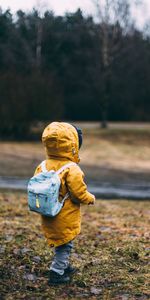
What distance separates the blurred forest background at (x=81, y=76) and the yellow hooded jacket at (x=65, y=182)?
15.6 meters

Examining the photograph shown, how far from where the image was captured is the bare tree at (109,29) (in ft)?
92.3

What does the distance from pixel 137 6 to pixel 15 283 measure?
26700 millimetres

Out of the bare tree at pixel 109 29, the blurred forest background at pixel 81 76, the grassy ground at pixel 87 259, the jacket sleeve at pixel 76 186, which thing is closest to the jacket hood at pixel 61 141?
the jacket sleeve at pixel 76 186

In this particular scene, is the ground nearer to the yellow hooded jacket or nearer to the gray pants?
the gray pants

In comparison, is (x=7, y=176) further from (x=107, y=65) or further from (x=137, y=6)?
(x=107, y=65)

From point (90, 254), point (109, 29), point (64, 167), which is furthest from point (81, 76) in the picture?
point (64, 167)

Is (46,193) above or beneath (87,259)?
above

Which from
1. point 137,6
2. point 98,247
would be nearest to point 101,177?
point 98,247

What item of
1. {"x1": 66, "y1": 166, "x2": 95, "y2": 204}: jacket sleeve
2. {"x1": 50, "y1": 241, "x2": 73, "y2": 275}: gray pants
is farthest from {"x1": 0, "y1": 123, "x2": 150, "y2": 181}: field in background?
{"x1": 66, "y1": 166, "x2": 95, "y2": 204}: jacket sleeve

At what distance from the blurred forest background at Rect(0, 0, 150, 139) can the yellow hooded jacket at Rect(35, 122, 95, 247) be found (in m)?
15.6

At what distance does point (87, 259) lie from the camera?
5699 mm

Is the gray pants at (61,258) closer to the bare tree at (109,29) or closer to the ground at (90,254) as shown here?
the ground at (90,254)

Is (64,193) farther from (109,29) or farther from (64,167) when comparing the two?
(109,29)

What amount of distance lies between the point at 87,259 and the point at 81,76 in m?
31.4
